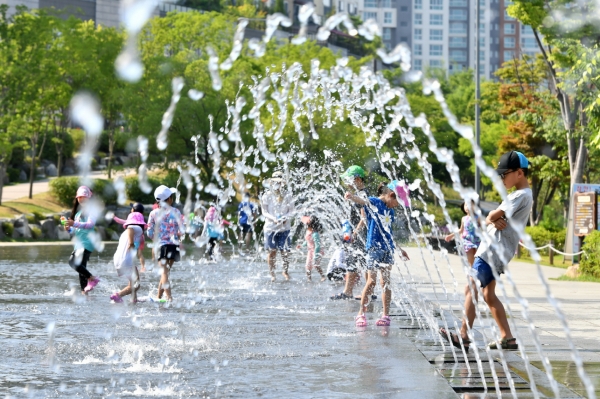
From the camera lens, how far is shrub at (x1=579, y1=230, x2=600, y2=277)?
17.2 metres

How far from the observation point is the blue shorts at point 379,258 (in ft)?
31.0

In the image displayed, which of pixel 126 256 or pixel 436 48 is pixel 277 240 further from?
pixel 436 48

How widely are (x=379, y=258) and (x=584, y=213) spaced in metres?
12.6

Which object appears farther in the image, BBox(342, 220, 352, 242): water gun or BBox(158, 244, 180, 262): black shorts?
BBox(342, 220, 352, 242): water gun

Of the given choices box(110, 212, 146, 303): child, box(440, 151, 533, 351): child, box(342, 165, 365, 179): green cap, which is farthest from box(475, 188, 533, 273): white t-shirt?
box(110, 212, 146, 303): child

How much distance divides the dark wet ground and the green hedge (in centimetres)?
2760

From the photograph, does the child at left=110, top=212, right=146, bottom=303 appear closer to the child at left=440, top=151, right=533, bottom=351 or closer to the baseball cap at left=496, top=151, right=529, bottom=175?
the child at left=440, top=151, right=533, bottom=351

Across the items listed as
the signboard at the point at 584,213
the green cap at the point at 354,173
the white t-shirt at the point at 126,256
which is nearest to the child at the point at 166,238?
the white t-shirt at the point at 126,256

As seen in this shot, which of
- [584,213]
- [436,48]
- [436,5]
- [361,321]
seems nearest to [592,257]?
[584,213]

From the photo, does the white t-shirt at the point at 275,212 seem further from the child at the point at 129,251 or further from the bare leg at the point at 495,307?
the bare leg at the point at 495,307

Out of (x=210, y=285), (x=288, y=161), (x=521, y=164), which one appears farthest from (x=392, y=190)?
(x=288, y=161)

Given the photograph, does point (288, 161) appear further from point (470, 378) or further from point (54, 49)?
point (470, 378)

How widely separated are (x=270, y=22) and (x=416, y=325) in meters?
3.59

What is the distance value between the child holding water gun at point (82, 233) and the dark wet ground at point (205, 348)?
25 cm
